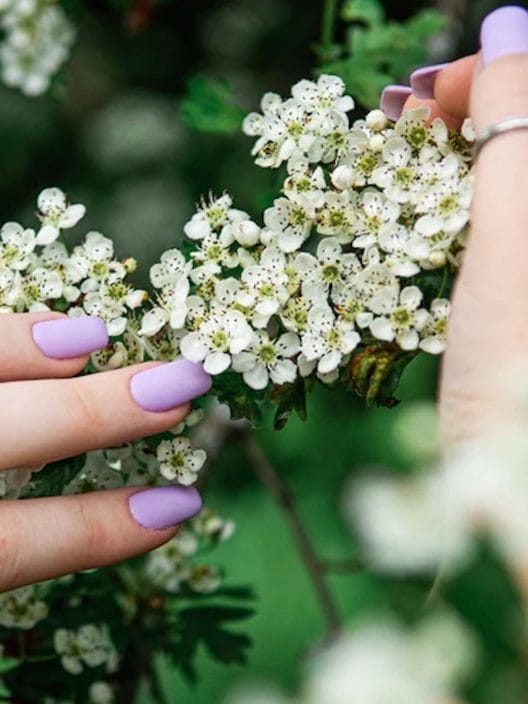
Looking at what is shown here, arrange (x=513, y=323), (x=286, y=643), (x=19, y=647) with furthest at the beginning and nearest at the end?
(x=286, y=643) < (x=19, y=647) < (x=513, y=323)

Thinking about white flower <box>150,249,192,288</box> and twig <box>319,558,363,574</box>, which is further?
twig <box>319,558,363,574</box>

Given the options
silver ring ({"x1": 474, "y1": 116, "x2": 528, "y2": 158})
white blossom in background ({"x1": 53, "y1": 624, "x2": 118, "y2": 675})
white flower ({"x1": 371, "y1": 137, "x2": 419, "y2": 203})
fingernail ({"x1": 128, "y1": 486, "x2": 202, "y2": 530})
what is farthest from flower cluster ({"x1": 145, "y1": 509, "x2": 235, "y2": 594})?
silver ring ({"x1": 474, "y1": 116, "x2": 528, "y2": 158})

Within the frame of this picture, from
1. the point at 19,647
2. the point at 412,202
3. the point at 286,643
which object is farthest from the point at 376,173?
the point at 286,643

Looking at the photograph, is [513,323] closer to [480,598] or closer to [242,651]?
[480,598]

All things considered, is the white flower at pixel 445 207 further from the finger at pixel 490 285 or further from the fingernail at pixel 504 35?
the fingernail at pixel 504 35

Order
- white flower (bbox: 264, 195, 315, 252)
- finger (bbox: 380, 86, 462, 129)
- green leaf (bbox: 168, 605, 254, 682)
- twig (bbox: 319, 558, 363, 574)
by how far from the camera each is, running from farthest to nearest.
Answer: twig (bbox: 319, 558, 363, 574)
green leaf (bbox: 168, 605, 254, 682)
finger (bbox: 380, 86, 462, 129)
white flower (bbox: 264, 195, 315, 252)

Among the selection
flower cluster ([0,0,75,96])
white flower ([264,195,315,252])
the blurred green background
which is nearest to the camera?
white flower ([264,195,315,252])

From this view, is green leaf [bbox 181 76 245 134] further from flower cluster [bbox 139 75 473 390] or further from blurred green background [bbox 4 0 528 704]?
blurred green background [bbox 4 0 528 704]

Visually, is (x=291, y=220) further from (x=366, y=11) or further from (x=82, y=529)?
(x=366, y=11)
